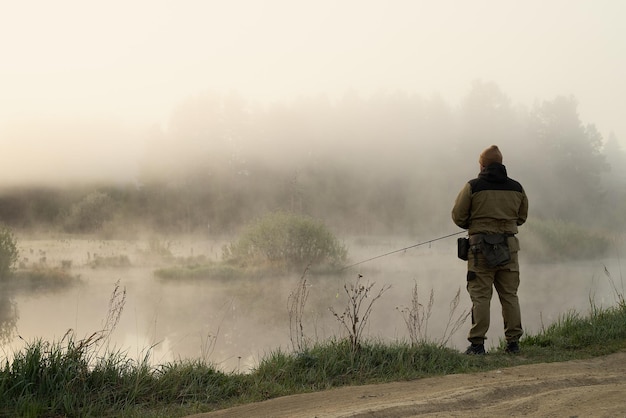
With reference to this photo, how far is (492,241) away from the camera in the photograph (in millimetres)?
6594

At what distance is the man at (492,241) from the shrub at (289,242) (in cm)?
2327

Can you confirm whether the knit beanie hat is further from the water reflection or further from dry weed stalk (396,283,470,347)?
the water reflection

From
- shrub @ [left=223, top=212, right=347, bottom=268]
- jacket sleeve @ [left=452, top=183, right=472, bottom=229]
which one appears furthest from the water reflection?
jacket sleeve @ [left=452, top=183, right=472, bottom=229]

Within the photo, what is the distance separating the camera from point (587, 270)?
1476 inches

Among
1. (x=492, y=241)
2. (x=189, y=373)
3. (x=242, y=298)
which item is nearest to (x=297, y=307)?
(x=189, y=373)


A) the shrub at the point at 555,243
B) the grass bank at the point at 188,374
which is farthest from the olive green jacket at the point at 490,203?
the shrub at the point at 555,243

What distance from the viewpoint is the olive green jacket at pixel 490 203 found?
6.72 meters

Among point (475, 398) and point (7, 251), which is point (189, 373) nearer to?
point (475, 398)

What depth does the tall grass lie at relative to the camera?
4.54 metres

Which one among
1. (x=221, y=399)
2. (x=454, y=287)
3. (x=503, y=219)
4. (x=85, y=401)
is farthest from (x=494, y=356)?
(x=454, y=287)

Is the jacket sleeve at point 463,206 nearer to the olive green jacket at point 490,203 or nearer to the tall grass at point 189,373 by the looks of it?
the olive green jacket at point 490,203

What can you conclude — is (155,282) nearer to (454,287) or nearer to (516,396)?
(454,287)

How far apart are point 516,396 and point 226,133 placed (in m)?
46.4

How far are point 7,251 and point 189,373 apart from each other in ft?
75.4
